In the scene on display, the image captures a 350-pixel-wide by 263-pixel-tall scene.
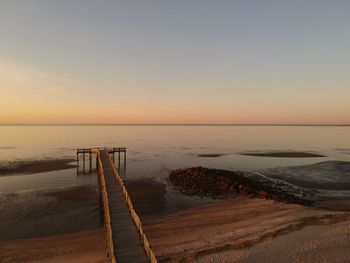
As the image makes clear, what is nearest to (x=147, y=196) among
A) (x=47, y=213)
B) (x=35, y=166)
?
(x=47, y=213)

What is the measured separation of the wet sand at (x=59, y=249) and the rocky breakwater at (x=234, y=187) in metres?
14.5

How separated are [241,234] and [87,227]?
1129 centimetres

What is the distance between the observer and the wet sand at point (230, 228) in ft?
47.2

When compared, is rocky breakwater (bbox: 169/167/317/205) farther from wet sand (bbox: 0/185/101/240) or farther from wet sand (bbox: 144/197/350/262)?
wet sand (bbox: 0/185/101/240)

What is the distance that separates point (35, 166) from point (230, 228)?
3787 centimetres

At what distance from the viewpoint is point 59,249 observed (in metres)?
16.8

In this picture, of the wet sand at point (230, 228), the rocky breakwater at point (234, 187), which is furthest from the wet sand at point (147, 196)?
the rocky breakwater at point (234, 187)

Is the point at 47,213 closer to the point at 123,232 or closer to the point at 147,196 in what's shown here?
the point at 147,196

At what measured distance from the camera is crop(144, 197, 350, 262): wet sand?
14.4 meters

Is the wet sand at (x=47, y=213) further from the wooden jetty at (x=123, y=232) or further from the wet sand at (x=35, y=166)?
the wet sand at (x=35, y=166)

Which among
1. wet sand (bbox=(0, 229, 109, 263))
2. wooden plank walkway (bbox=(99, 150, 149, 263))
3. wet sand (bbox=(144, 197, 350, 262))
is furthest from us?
wet sand (bbox=(0, 229, 109, 263))

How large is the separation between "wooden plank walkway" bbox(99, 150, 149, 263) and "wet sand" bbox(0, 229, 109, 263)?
172cm

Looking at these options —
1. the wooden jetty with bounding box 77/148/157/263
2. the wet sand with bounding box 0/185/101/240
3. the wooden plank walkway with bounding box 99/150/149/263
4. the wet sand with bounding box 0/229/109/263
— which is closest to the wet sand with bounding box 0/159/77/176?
the wet sand with bounding box 0/185/101/240

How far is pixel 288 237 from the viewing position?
15734mm
